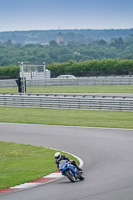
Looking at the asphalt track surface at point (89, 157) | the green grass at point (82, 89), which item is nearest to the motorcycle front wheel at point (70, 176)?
the asphalt track surface at point (89, 157)

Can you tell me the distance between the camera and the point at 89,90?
57938 mm

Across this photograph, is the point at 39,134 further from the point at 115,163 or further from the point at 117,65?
the point at 117,65

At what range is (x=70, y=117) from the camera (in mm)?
34906

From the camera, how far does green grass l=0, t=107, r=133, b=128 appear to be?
103 feet

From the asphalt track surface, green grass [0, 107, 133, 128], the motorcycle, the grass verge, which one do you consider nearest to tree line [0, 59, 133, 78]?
the grass verge

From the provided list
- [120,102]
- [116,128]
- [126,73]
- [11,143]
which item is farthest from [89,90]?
[11,143]

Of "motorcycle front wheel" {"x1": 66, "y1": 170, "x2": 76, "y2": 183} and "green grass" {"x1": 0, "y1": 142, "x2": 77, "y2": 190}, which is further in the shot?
"green grass" {"x1": 0, "y1": 142, "x2": 77, "y2": 190}

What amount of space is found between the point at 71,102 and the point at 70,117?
5418 millimetres

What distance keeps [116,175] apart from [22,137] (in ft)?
36.0

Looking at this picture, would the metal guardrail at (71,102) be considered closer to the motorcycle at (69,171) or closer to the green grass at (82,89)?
the green grass at (82,89)

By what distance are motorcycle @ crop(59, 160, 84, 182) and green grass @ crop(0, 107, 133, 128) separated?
14455 mm

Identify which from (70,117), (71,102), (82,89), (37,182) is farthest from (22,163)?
(82,89)

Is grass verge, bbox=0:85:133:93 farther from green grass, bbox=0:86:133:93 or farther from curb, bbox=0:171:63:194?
curb, bbox=0:171:63:194

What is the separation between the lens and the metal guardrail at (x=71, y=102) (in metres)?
37.2
